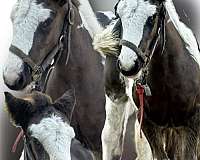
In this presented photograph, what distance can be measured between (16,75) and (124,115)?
1.05m

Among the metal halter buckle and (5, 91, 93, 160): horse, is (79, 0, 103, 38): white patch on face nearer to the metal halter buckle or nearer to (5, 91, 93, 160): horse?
the metal halter buckle

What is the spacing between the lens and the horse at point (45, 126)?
89.5 inches

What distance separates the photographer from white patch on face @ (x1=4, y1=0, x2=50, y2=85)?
107 inches

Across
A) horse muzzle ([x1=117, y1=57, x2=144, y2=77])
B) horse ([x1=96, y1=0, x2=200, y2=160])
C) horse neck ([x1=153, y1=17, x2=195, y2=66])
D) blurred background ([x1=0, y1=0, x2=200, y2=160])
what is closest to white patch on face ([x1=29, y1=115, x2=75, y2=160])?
horse muzzle ([x1=117, y1=57, x2=144, y2=77])

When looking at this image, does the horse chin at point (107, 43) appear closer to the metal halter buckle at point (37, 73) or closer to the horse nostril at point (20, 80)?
the metal halter buckle at point (37, 73)

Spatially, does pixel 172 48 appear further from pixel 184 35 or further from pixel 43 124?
pixel 43 124

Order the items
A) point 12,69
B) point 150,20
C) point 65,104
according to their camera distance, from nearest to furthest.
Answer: point 65,104
point 12,69
point 150,20

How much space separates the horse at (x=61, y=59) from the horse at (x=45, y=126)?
1.02ft

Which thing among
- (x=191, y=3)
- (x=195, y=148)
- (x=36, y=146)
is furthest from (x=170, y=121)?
(x=191, y=3)

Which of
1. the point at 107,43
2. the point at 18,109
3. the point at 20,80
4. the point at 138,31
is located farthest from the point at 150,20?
the point at 18,109

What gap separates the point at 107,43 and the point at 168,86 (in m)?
0.35

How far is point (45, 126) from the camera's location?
2328 mm

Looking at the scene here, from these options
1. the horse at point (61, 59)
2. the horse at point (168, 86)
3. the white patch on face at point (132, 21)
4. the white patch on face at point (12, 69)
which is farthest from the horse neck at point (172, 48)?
the white patch on face at point (12, 69)

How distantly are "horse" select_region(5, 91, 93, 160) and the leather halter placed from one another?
0.99 feet
